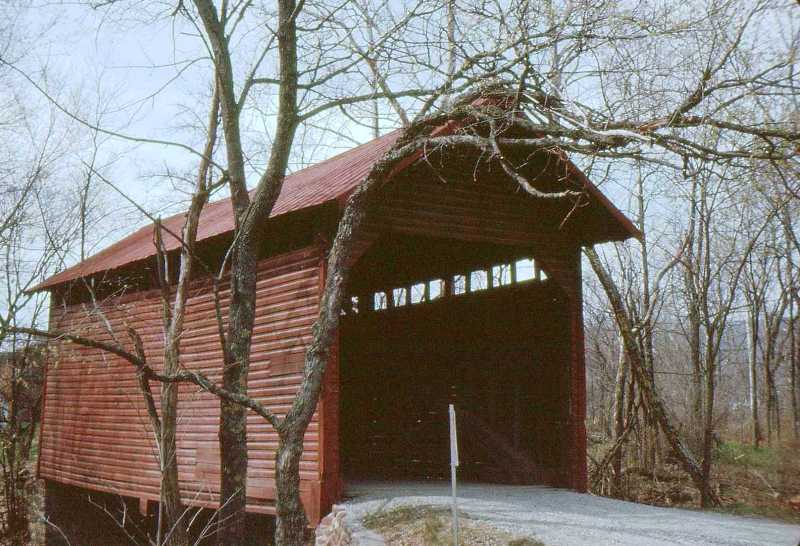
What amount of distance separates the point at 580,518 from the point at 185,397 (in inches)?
268

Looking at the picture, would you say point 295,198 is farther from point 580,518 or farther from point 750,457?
point 750,457

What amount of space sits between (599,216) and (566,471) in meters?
3.61

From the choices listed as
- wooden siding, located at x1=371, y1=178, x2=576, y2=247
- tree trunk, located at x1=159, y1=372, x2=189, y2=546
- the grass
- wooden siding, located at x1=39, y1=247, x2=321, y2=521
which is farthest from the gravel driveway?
the grass

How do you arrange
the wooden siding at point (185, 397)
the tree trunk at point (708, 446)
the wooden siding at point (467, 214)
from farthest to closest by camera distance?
the tree trunk at point (708, 446) < the wooden siding at point (185, 397) < the wooden siding at point (467, 214)

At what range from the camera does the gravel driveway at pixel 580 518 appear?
7461 mm

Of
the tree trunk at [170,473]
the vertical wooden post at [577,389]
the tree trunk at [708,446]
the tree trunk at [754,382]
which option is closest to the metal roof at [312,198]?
the vertical wooden post at [577,389]

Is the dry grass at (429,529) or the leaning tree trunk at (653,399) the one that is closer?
the dry grass at (429,529)

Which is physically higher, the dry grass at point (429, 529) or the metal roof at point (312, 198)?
the metal roof at point (312, 198)

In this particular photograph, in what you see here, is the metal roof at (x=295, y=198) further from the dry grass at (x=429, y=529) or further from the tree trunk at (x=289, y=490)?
the dry grass at (x=429, y=529)

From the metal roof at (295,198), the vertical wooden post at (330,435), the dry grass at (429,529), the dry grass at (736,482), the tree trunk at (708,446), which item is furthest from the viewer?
the dry grass at (736,482)

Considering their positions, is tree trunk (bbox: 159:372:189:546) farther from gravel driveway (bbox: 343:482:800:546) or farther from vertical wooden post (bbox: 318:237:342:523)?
gravel driveway (bbox: 343:482:800:546)

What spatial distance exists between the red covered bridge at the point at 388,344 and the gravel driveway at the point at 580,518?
761mm

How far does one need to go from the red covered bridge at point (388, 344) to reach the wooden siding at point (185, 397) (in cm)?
3

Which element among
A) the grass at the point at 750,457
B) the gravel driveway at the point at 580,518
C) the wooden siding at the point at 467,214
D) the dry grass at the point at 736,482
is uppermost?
Answer: the wooden siding at the point at 467,214
